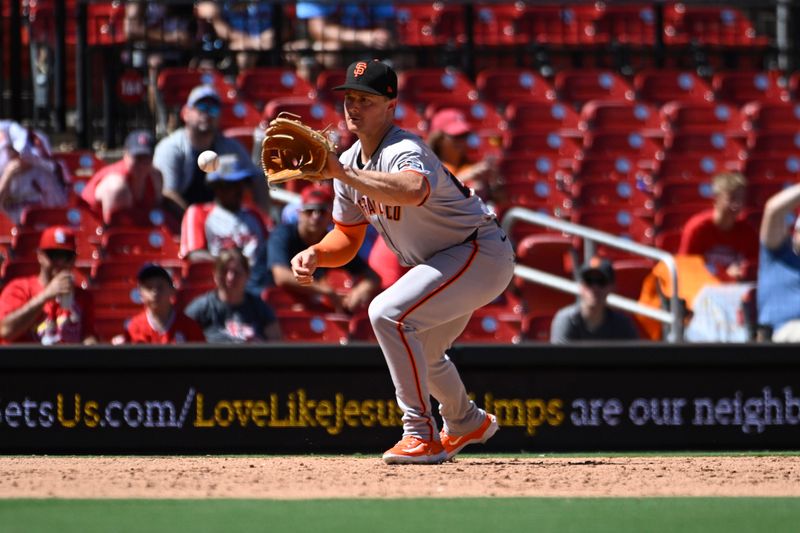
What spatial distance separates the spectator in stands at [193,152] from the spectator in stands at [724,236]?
3061mm

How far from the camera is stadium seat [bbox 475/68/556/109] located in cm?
1311

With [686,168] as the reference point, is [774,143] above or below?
above

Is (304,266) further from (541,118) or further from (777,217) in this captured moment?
(541,118)

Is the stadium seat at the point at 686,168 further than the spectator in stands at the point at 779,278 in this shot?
Yes

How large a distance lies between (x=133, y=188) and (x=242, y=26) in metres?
3.84

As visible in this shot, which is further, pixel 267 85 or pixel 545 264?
pixel 267 85

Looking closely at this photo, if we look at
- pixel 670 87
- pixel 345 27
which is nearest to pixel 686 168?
pixel 670 87

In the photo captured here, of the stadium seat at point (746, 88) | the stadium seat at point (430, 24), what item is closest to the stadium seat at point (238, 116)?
the stadium seat at point (430, 24)

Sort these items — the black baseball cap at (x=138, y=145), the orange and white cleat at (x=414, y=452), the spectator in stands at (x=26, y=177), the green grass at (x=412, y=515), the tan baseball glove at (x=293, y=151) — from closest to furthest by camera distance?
the green grass at (x=412, y=515), the tan baseball glove at (x=293, y=151), the orange and white cleat at (x=414, y=452), the black baseball cap at (x=138, y=145), the spectator in stands at (x=26, y=177)

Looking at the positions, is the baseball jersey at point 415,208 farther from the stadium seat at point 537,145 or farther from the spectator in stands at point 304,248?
the stadium seat at point 537,145

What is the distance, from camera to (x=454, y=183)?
21.6 feet

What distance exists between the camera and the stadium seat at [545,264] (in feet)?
32.4

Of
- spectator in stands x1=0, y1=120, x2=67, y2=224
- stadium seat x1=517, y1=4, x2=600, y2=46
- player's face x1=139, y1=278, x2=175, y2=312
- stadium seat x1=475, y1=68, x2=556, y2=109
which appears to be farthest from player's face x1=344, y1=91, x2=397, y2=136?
stadium seat x1=517, y1=4, x2=600, y2=46

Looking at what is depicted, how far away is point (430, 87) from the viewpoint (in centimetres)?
1284
